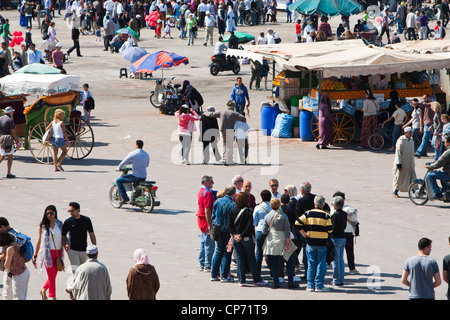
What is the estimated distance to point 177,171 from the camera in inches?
790

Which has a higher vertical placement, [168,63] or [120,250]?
[168,63]

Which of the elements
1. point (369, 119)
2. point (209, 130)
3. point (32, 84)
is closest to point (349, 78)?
point (369, 119)

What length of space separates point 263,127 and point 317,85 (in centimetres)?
195

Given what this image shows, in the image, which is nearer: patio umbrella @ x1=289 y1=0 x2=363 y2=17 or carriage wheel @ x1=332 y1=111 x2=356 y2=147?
carriage wheel @ x1=332 y1=111 x2=356 y2=147

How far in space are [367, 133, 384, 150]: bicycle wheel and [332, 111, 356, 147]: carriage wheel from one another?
590 mm

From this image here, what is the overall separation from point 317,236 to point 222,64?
24452 mm

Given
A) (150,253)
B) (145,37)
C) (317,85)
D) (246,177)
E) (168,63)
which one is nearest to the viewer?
(150,253)

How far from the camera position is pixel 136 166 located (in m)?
16.2

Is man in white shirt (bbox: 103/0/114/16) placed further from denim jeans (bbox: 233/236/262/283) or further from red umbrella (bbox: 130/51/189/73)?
denim jeans (bbox: 233/236/262/283)

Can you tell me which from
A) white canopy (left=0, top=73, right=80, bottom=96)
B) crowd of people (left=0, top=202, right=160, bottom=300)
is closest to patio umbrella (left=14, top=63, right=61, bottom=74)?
white canopy (left=0, top=73, right=80, bottom=96)

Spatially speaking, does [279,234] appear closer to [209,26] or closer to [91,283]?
[91,283]

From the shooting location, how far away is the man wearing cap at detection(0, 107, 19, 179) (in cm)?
1906
